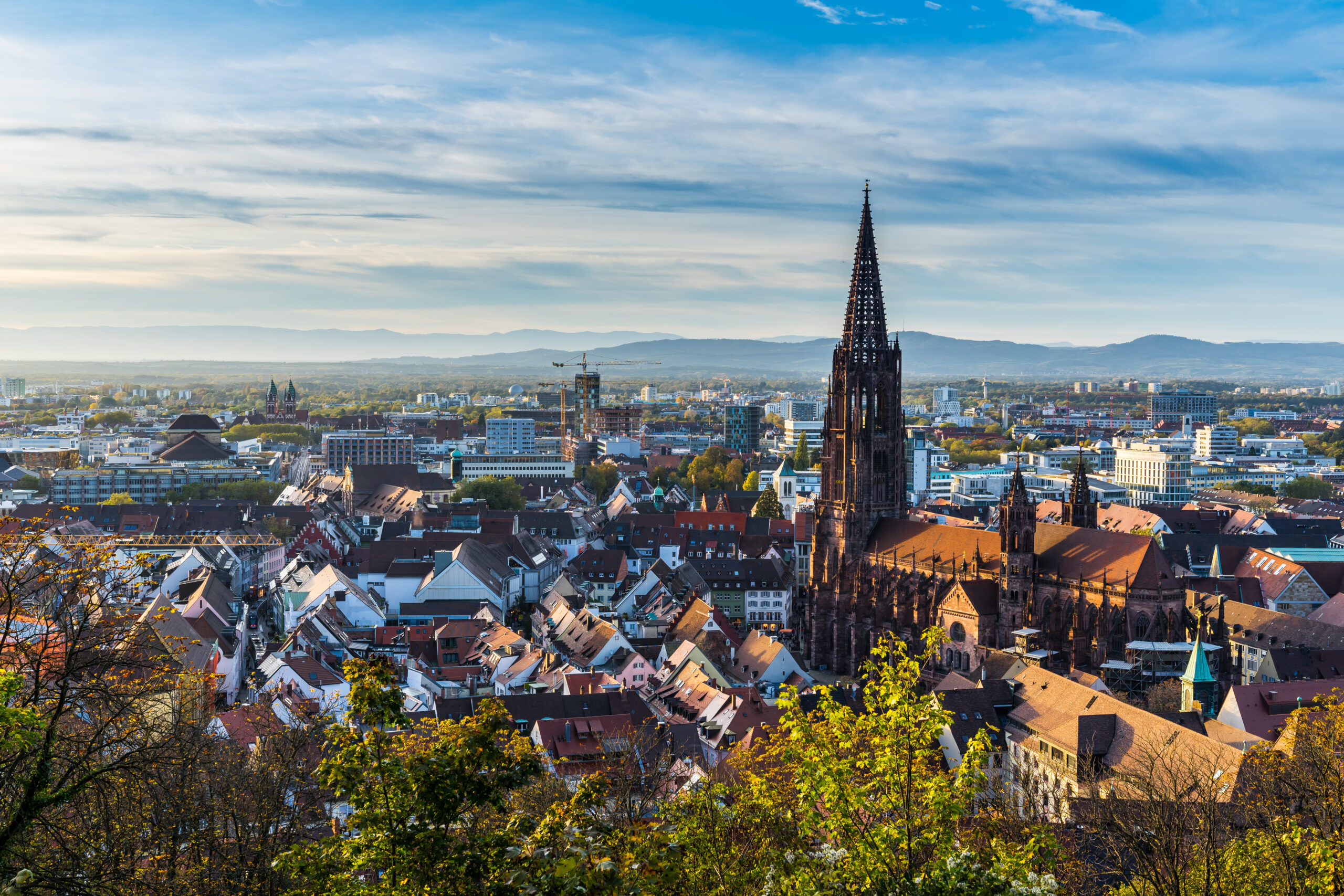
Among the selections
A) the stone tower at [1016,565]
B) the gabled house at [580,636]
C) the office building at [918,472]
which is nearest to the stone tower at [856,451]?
the stone tower at [1016,565]

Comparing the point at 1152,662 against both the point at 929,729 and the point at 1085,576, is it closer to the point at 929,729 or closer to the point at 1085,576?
the point at 1085,576

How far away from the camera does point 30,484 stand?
16462 centimetres

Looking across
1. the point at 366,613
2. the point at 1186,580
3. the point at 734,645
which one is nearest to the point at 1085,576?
the point at 1186,580

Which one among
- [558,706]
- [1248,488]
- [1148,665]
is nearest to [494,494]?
[558,706]

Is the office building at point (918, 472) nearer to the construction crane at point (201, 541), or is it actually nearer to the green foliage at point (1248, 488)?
the green foliage at point (1248, 488)

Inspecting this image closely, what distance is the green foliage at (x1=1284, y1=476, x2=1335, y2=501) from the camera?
166m

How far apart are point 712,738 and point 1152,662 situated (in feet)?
85.8

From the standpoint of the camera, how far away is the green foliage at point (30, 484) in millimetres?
163250

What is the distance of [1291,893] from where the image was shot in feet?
68.9

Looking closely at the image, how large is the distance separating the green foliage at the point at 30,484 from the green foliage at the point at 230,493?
19170 millimetres

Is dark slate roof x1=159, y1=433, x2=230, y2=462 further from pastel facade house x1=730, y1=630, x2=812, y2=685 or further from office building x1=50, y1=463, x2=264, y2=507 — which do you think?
pastel facade house x1=730, y1=630, x2=812, y2=685

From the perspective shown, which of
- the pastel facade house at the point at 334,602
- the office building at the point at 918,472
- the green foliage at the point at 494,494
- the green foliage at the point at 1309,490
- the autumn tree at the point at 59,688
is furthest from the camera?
the office building at the point at 918,472

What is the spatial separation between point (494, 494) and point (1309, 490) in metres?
113

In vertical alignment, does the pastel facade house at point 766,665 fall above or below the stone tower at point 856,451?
below
